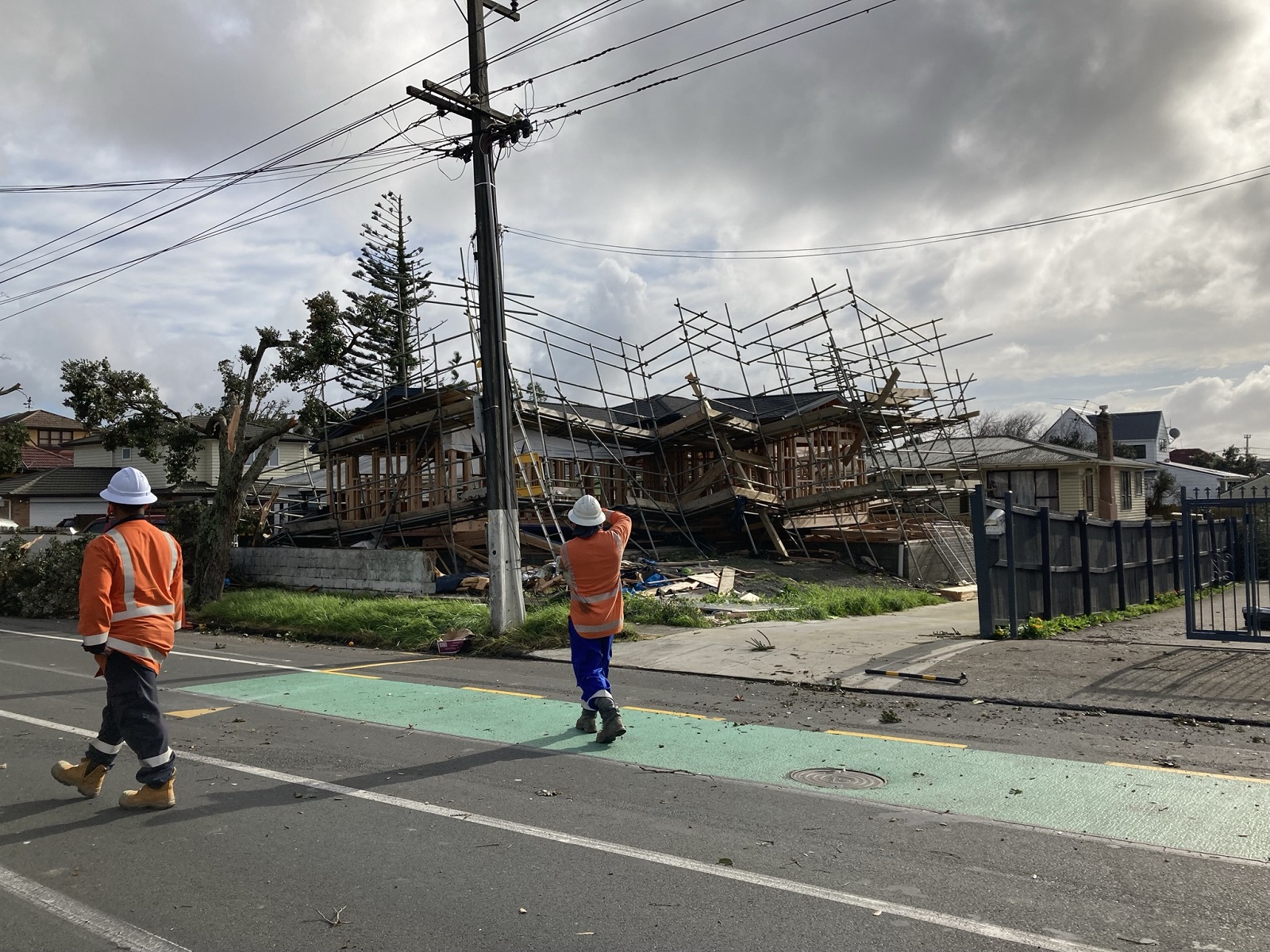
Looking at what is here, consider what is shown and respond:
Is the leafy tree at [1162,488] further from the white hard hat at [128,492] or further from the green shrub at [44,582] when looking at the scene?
the white hard hat at [128,492]

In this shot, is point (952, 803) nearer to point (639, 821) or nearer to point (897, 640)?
point (639, 821)

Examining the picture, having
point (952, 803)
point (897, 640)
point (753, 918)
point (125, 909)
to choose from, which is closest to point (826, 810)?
point (952, 803)

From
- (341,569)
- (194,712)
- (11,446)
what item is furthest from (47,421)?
(194,712)

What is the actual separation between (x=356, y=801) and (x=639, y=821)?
1.75m

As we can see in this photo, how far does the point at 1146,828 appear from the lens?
5035mm

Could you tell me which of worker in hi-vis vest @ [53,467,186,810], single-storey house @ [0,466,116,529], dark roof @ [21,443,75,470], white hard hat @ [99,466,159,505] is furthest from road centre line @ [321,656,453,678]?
dark roof @ [21,443,75,470]

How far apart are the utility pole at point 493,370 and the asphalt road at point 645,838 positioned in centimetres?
502

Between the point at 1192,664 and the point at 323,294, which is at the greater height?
the point at 323,294

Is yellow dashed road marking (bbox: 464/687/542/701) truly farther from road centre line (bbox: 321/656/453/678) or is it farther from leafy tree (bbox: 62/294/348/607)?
leafy tree (bbox: 62/294/348/607)

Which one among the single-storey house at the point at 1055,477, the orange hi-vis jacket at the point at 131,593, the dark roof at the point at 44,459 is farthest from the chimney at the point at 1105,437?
the dark roof at the point at 44,459

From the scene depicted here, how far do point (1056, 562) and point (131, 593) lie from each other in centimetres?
1191

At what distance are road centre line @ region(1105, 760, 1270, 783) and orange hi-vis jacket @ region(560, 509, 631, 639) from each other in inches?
137

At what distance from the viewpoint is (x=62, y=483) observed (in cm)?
4338

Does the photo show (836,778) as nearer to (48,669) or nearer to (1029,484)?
(48,669)
